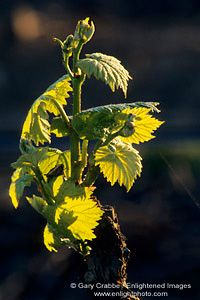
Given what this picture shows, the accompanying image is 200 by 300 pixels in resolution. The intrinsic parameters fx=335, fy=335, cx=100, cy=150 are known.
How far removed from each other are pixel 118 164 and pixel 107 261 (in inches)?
13.6

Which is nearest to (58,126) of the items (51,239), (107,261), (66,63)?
(66,63)

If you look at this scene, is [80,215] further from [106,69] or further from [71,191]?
[106,69]

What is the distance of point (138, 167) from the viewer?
97 cm

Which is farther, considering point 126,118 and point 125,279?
point 125,279

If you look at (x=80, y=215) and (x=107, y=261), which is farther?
(x=107, y=261)

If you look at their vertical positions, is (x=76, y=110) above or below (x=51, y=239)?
above

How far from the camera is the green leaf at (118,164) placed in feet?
3.14

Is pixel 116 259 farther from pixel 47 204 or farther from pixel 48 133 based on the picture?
pixel 48 133

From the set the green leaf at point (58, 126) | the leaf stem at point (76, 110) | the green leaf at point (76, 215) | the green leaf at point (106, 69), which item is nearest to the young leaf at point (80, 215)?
the green leaf at point (76, 215)

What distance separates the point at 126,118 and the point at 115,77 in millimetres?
122

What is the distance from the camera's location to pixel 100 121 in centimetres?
96

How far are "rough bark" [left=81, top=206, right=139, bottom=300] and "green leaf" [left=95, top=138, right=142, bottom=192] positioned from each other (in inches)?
7.1

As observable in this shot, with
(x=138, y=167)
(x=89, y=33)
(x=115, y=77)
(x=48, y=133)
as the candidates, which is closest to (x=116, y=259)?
(x=138, y=167)

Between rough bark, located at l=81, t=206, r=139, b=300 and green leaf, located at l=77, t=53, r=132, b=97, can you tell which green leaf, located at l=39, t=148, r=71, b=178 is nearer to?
rough bark, located at l=81, t=206, r=139, b=300
